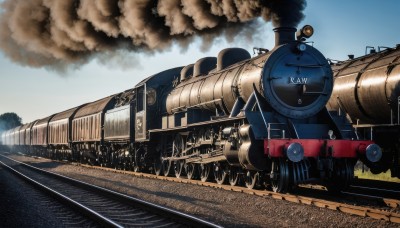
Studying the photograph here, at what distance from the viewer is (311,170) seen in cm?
1093

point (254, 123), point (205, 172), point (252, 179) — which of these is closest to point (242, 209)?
point (254, 123)

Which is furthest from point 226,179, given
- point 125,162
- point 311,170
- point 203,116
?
point 125,162

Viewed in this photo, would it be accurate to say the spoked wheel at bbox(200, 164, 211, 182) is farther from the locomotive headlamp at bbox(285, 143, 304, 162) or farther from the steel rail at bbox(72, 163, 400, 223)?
the locomotive headlamp at bbox(285, 143, 304, 162)

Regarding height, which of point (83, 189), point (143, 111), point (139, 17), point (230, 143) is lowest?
point (83, 189)

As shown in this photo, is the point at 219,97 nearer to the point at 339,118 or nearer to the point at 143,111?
the point at 339,118

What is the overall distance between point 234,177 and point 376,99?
13.1 feet

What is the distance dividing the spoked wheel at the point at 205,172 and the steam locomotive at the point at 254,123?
33 millimetres

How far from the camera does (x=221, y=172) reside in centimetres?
1326

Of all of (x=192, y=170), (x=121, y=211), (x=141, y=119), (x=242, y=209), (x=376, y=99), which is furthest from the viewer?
(x=141, y=119)

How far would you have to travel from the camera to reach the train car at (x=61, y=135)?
30.3 m

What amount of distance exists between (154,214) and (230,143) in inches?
133

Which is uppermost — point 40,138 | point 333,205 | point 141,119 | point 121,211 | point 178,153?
point 141,119

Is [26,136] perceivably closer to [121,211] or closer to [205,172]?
[205,172]

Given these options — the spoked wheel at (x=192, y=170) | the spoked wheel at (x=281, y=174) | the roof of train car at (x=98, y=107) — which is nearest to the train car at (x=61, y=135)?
the roof of train car at (x=98, y=107)
